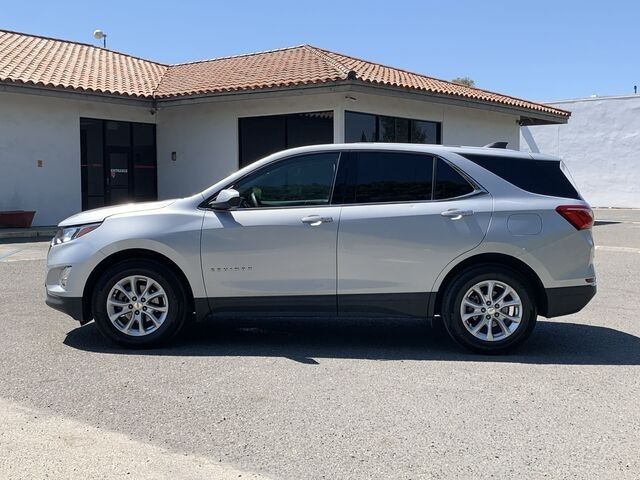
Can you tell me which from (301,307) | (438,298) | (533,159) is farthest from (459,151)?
(301,307)

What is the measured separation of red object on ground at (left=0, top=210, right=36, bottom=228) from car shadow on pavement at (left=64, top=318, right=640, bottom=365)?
10.9 m

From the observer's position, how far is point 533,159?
5.92m

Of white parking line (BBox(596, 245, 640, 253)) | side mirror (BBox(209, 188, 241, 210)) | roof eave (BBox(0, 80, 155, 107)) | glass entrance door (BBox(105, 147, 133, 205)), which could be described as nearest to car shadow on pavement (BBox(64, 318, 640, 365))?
side mirror (BBox(209, 188, 241, 210))

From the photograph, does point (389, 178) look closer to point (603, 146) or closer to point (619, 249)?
point (619, 249)

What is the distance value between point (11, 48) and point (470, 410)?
63.0 ft

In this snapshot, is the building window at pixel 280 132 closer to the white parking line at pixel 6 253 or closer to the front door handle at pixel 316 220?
the white parking line at pixel 6 253

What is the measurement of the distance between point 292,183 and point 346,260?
872 millimetres

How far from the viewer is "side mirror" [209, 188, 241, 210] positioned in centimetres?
558

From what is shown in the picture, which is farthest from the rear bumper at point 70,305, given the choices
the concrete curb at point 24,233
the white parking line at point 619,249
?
the white parking line at point 619,249

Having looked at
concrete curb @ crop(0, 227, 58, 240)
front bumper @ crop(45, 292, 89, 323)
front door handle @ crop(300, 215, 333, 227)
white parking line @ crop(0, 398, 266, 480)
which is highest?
front door handle @ crop(300, 215, 333, 227)

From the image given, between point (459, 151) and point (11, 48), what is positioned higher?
point (11, 48)

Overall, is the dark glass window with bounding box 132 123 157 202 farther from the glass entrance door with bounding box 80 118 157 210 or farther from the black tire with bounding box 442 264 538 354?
the black tire with bounding box 442 264 538 354

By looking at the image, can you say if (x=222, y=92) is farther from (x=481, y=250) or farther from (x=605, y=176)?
(x=605, y=176)

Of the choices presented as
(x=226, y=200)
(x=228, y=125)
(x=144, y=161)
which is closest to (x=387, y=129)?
(x=228, y=125)
